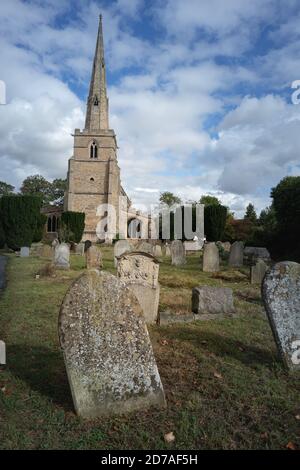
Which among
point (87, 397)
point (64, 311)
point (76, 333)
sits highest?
point (64, 311)

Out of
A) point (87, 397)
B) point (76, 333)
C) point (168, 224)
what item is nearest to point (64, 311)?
point (76, 333)

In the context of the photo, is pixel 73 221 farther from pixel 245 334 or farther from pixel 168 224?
pixel 245 334

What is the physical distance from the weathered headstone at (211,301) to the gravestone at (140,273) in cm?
79

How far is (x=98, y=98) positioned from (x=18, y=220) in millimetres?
27697

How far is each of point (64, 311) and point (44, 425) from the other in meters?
0.96

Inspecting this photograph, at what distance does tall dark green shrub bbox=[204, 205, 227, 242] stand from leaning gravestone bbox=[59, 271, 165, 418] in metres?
27.1

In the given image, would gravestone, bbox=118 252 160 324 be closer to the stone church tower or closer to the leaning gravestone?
the leaning gravestone

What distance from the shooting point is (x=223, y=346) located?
190 inches

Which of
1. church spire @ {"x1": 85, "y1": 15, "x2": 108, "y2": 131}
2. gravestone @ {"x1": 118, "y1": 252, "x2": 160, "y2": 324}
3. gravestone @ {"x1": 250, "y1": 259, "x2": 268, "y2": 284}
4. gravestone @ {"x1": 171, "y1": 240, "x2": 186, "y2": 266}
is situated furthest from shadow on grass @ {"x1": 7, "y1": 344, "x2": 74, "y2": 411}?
church spire @ {"x1": 85, "y1": 15, "x2": 108, "y2": 131}

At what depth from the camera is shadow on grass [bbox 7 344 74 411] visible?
11.1 ft

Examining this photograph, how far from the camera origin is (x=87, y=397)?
2.99m

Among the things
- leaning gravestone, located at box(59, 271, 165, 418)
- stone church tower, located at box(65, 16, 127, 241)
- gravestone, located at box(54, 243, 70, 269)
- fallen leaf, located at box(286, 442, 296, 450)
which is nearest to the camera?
fallen leaf, located at box(286, 442, 296, 450)

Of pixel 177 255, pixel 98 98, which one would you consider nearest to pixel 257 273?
pixel 177 255

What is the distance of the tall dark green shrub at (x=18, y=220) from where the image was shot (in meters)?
22.9
